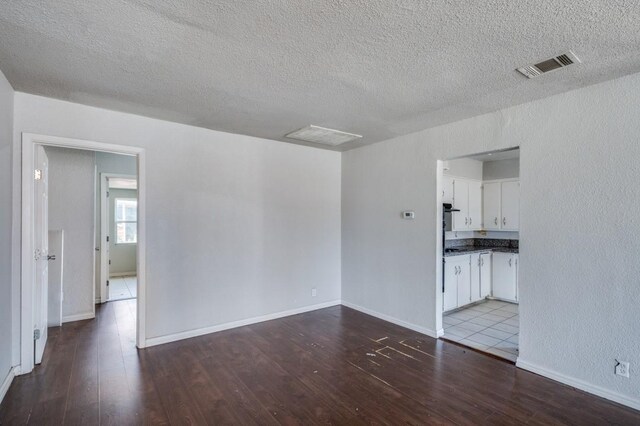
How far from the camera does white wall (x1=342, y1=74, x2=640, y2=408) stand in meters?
2.50

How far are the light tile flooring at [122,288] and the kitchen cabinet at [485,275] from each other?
19.9ft

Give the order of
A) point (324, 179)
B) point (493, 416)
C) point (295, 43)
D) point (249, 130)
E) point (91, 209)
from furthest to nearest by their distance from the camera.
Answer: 1. point (324, 179)
2. point (91, 209)
3. point (249, 130)
4. point (493, 416)
5. point (295, 43)

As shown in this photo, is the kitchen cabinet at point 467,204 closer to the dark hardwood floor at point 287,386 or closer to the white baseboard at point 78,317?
the dark hardwood floor at point 287,386

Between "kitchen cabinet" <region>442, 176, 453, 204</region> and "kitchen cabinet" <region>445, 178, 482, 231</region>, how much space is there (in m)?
0.08

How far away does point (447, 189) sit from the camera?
5.29 meters

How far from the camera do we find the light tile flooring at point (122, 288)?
19.4 ft

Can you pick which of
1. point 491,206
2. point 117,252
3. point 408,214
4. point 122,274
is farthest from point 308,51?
point 122,274

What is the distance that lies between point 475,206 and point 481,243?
84 cm

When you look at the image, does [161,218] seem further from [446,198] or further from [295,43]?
[446,198]

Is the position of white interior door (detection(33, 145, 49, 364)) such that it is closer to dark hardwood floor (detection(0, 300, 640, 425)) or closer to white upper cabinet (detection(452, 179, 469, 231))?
dark hardwood floor (detection(0, 300, 640, 425))

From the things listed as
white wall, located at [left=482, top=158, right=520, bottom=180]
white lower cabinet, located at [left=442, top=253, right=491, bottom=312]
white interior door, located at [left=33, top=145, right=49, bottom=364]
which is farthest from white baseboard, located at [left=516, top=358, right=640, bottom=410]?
white interior door, located at [left=33, top=145, right=49, bottom=364]

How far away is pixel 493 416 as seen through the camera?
235 cm

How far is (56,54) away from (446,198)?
4.99 metres

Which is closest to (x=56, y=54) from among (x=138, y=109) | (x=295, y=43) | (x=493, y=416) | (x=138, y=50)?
(x=138, y=50)
